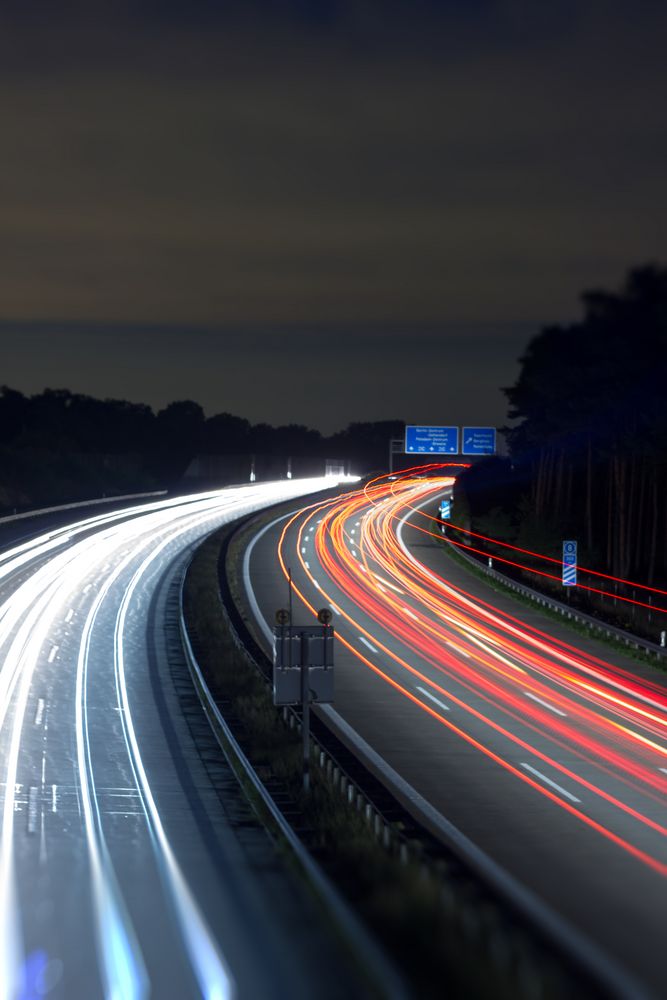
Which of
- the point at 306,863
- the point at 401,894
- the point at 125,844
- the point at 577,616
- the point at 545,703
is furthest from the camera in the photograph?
the point at 577,616

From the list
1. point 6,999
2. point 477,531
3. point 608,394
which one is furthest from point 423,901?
point 477,531

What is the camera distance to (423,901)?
41.9 feet

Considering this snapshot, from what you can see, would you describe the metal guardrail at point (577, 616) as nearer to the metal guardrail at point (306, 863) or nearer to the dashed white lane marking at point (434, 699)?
the dashed white lane marking at point (434, 699)

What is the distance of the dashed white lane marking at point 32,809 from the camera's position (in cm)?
2164

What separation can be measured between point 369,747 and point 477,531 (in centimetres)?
6244

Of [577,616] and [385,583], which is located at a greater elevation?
[385,583]

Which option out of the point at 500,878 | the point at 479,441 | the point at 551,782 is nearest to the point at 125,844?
the point at 500,878

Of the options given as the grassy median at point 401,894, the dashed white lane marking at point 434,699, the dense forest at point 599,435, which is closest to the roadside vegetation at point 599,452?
the dense forest at point 599,435

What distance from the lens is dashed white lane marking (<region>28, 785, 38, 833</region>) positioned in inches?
852

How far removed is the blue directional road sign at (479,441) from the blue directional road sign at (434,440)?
68 cm

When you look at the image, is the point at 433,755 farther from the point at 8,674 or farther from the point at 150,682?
the point at 8,674

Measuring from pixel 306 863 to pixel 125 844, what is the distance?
595cm

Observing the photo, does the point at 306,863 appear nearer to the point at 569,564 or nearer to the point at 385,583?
the point at 569,564

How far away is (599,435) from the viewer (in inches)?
2790
